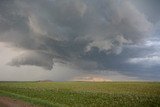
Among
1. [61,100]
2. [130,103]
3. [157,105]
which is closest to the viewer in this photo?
[157,105]

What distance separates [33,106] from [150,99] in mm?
12814

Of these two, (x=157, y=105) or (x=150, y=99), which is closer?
(x=157, y=105)

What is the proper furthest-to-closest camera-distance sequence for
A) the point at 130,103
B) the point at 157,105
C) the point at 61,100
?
the point at 61,100 < the point at 130,103 < the point at 157,105

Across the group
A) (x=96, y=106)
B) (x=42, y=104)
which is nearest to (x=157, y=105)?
(x=96, y=106)

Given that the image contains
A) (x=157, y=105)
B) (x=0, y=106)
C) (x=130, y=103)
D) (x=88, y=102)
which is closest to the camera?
(x=0, y=106)

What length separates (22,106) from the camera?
31.3 meters

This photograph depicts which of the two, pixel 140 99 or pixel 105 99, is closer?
pixel 140 99

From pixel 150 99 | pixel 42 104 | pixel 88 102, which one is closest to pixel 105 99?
pixel 88 102

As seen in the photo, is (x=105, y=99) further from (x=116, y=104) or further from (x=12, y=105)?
(x=12, y=105)

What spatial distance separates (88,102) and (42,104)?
6.34m

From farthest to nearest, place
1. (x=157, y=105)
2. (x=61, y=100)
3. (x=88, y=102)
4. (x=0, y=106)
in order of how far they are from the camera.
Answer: (x=61, y=100) → (x=88, y=102) → (x=157, y=105) → (x=0, y=106)

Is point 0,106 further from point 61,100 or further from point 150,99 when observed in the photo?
point 150,99

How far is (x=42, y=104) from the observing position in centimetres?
3422

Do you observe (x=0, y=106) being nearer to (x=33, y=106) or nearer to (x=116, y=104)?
(x=33, y=106)
